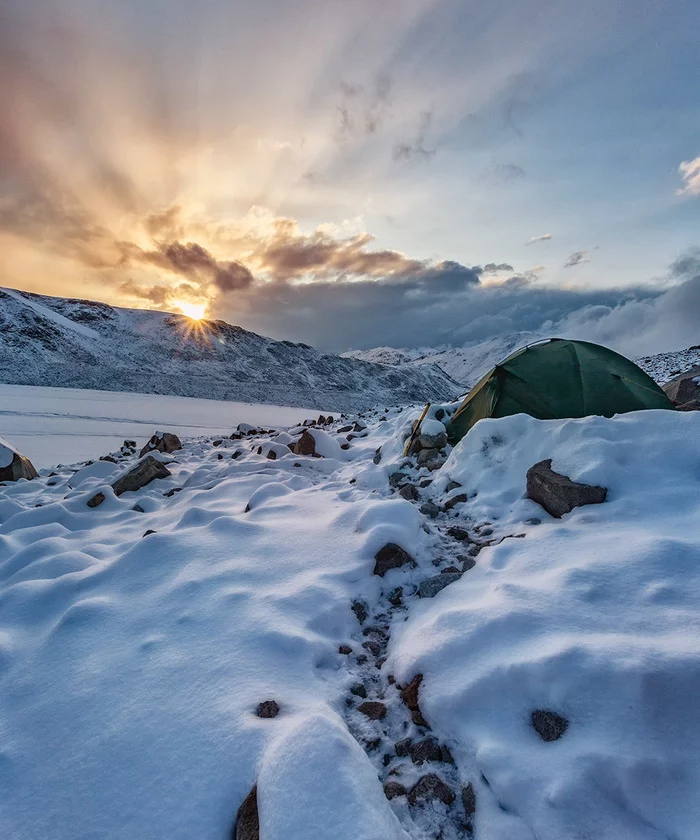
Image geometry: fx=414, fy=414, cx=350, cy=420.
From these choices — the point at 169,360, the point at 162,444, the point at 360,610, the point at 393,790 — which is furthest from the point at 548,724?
the point at 169,360

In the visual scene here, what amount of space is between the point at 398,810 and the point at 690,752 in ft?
4.07

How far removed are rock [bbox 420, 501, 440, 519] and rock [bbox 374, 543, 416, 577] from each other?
3.59 ft

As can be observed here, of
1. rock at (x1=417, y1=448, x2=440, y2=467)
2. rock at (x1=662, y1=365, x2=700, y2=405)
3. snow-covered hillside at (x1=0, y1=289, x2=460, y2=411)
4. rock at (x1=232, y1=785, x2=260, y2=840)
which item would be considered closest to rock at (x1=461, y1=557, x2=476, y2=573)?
rock at (x1=232, y1=785, x2=260, y2=840)

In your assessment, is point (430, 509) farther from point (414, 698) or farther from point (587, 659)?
point (587, 659)

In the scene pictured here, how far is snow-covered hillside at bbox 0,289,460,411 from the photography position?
154 feet

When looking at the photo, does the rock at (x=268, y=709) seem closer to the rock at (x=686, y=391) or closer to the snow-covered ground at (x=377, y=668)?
the snow-covered ground at (x=377, y=668)

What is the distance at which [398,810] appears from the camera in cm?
184

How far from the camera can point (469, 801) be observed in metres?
1.81

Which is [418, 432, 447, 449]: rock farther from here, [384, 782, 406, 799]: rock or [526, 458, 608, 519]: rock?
[384, 782, 406, 799]: rock

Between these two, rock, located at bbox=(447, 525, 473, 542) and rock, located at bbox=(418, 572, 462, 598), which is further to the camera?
rock, located at bbox=(447, 525, 473, 542)

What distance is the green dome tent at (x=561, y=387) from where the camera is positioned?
565 cm

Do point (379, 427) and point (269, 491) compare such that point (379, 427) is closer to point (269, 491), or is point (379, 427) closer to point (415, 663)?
point (269, 491)

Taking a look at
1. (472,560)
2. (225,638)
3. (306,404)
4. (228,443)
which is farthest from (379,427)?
(306,404)

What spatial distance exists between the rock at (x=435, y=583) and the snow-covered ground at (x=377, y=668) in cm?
5
